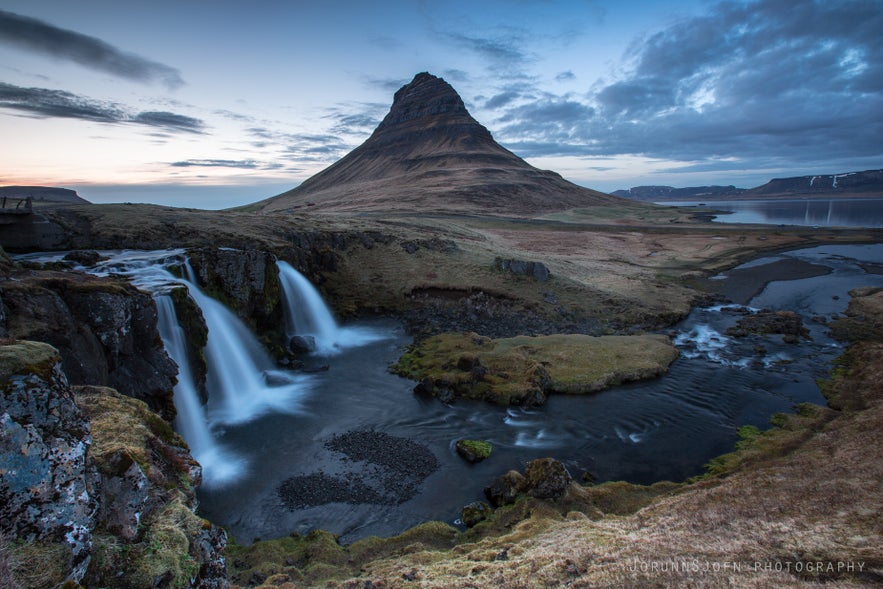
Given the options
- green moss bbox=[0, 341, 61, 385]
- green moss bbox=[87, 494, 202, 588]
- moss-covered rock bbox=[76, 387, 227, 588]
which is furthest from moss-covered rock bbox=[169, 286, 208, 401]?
green moss bbox=[0, 341, 61, 385]

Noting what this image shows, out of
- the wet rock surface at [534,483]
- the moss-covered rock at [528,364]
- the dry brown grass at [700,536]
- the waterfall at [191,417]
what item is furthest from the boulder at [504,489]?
the waterfall at [191,417]

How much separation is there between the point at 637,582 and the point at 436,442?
54.7ft

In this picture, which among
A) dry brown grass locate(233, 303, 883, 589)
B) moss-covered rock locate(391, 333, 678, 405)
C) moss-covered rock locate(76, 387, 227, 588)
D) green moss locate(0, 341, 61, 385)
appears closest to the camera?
green moss locate(0, 341, 61, 385)

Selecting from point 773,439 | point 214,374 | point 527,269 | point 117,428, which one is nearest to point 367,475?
point 117,428

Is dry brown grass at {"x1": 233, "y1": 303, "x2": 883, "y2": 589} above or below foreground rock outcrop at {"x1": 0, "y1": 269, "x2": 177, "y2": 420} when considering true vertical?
below

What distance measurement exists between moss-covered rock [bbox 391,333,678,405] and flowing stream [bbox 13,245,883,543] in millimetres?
1149

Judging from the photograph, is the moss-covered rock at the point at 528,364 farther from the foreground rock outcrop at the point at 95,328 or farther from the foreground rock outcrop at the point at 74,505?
the foreground rock outcrop at the point at 74,505

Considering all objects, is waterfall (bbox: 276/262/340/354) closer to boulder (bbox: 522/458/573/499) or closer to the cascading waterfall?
the cascading waterfall

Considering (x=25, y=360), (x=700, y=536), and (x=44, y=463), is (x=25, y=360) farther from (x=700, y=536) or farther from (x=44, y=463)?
(x=700, y=536)

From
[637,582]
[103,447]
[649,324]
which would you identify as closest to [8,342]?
[103,447]

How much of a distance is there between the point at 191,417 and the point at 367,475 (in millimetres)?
11793

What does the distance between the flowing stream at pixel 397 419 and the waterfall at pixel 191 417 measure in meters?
0.10

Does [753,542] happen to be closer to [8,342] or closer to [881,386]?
[8,342]

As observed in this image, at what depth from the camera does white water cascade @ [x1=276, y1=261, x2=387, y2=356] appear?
45.1 metres
